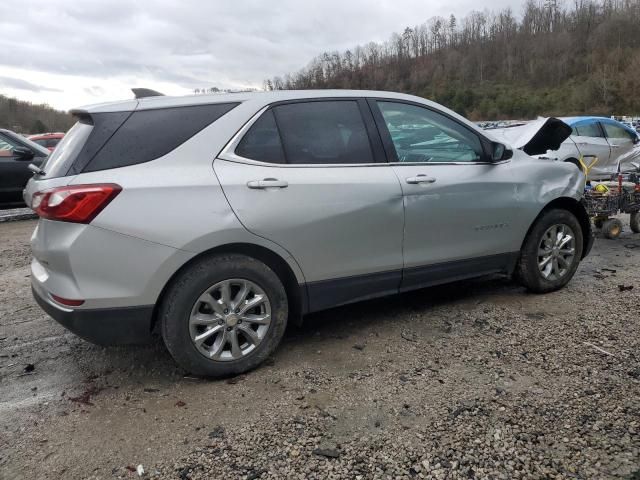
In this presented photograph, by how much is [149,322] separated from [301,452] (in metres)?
1.11

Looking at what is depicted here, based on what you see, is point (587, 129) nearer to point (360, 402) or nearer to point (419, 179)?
point (419, 179)

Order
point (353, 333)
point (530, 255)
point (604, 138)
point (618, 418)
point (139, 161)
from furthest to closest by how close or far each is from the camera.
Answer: point (604, 138) → point (530, 255) → point (353, 333) → point (139, 161) → point (618, 418)

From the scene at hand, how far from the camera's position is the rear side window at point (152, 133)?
2725mm

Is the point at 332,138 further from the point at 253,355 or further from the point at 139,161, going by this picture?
the point at 253,355

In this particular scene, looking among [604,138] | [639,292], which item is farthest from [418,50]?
[639,292]

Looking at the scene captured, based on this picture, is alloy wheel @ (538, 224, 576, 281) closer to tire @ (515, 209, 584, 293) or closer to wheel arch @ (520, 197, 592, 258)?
tire @ (515, 209, 584, 293)

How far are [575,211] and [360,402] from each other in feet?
9.74

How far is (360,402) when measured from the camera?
2.71 metres

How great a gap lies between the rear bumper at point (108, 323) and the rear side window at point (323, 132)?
128 cm

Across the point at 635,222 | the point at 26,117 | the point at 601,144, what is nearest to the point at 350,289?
the point at 635,222

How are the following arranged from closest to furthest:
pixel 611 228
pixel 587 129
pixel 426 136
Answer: pixel 426 136
pixel 611 228
pixel 587 129

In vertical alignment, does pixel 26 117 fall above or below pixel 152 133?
above

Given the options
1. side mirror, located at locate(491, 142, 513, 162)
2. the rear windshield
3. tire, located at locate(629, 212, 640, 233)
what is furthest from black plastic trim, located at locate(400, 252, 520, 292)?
tire, located at locate(629, 212, 640, 233)

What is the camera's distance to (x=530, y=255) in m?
4.16
